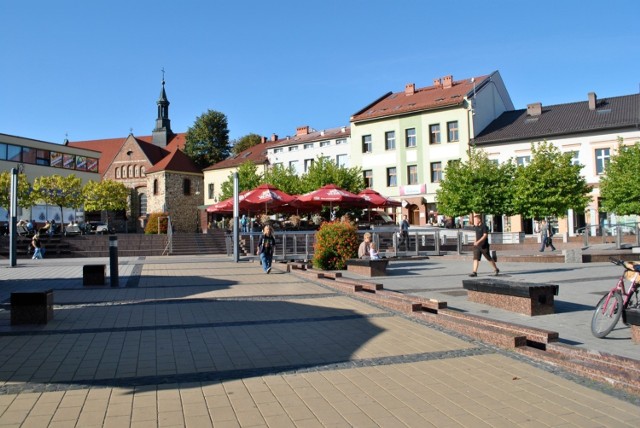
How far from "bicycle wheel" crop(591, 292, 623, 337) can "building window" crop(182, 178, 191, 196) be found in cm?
6640

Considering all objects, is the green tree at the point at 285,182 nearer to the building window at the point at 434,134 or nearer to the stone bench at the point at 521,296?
the building window at the point at 434,134

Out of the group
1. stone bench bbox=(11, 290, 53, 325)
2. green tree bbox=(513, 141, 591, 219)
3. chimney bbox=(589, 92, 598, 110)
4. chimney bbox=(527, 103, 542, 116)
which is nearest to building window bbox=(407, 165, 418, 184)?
chimney bbox=(527, 103, 542, 116)

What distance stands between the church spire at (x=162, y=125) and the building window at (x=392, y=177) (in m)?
49.3

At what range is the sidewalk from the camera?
4055mm

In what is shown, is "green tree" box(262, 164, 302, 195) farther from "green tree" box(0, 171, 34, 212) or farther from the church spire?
the church spire

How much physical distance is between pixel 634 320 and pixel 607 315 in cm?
70

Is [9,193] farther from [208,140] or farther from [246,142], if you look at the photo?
[246,142]

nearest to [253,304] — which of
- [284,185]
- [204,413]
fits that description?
[204,413]

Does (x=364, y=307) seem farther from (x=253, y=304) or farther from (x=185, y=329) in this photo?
(x=185, y=329)

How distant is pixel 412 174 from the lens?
4738 cm

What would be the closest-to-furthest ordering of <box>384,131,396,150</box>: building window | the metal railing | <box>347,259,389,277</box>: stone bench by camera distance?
<box>347,259,389,277</box>: stone bench
the metal railing
<box>384,131,396,150</box>: building window

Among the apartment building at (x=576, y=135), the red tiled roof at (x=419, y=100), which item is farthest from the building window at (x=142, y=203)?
the apartment building at (x=576, y=135)

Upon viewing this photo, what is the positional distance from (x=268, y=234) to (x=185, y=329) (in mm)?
8556

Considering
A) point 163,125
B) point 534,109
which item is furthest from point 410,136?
point 163,125
